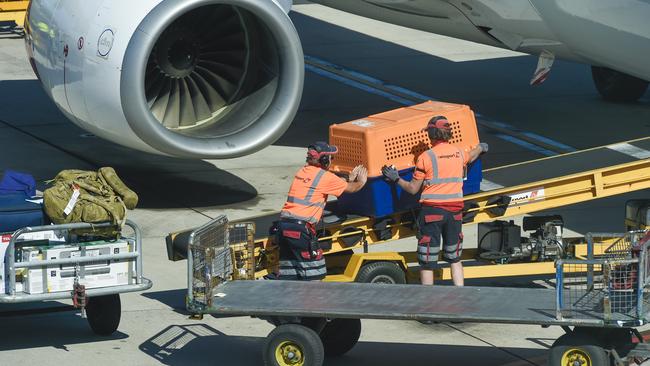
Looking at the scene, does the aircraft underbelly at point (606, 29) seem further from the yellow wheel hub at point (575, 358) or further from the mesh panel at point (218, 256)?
the yellow wheel hub at point (575, 358)

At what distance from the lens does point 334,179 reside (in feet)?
35.6

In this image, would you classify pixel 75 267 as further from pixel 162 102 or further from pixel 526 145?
pixel 526 145

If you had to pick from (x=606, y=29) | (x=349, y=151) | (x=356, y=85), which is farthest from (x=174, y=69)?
(x=356, y=85)

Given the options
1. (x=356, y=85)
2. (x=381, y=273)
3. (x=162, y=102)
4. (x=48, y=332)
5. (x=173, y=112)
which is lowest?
(x=48, y=332)

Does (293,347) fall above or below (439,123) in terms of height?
below

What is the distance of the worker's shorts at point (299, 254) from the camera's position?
34.8 ft

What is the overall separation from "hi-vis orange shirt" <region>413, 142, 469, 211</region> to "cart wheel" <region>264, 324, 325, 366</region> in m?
1.82

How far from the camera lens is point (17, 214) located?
35.0ft

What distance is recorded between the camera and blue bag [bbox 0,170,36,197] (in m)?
11.0

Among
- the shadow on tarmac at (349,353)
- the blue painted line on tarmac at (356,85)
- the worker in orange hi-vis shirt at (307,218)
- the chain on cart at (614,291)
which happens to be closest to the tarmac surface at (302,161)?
the shadow on tarmac at (349,353)

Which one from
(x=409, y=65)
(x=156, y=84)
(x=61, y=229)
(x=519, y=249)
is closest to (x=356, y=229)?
(x=519, y=249)

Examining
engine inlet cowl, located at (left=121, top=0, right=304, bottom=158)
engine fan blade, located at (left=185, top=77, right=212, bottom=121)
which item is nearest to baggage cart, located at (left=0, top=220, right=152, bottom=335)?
engine inlet cowl, located at (left=121, top=0, right=304, bottom=158)

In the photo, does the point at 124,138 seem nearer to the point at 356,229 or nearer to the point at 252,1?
the point at 252,1

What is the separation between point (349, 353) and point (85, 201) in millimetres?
2169
